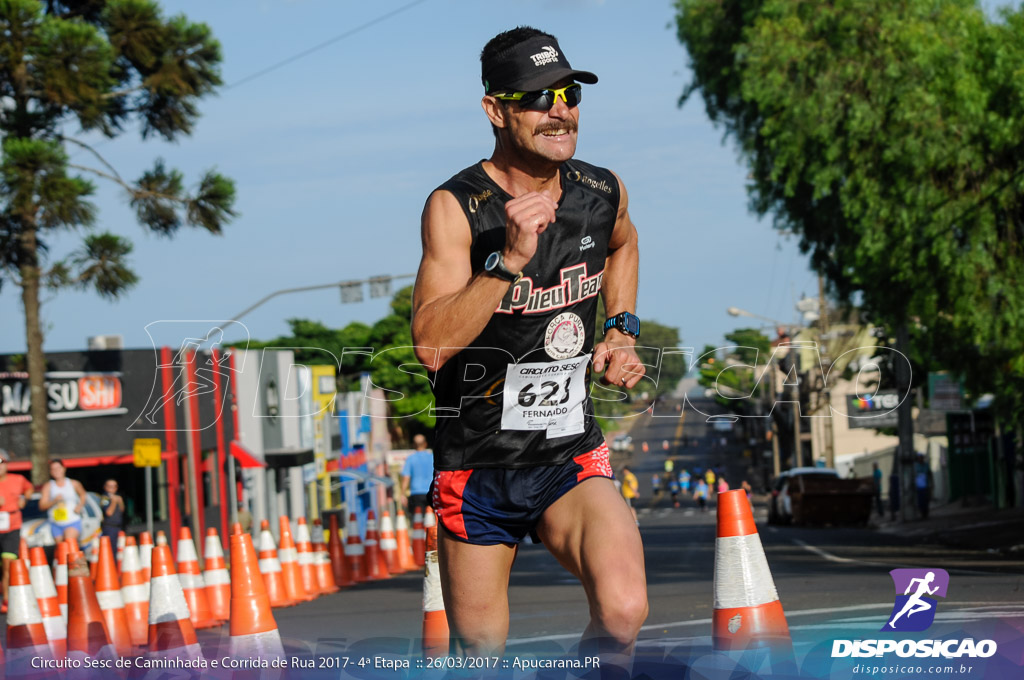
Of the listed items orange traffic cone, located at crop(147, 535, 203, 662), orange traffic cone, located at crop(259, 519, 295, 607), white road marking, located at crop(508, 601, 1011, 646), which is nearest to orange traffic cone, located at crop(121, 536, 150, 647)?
orange traffic cone, located at crop(259, 519, 295, 607)

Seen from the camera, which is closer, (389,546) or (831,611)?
(831,611)

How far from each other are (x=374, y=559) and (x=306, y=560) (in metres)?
2.34

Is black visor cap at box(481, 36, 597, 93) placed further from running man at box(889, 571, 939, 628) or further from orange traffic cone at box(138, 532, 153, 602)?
orange traffic cone at box(138, 532, 153, 602)

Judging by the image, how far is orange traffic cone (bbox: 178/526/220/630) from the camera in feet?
37.9

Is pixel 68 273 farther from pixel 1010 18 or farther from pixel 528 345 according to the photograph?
pixel 528 345

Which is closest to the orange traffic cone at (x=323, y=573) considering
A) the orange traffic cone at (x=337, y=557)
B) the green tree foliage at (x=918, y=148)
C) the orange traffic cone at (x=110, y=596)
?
the orange traffic cone at (x=337, y=557)

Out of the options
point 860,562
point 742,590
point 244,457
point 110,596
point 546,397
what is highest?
point 546,397

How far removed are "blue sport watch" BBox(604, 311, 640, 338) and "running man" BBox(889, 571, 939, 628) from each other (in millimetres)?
1270

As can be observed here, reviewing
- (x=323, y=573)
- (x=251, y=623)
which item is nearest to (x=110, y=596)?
→ (x=323, y=573)

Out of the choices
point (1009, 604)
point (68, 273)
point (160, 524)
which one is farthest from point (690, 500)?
point (1009, 604)

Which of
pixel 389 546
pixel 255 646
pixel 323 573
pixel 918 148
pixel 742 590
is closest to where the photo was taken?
pixel 742 590

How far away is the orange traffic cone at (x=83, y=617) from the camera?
319 inches

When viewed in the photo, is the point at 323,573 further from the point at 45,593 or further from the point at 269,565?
the point at 45,593

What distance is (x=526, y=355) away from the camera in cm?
425
